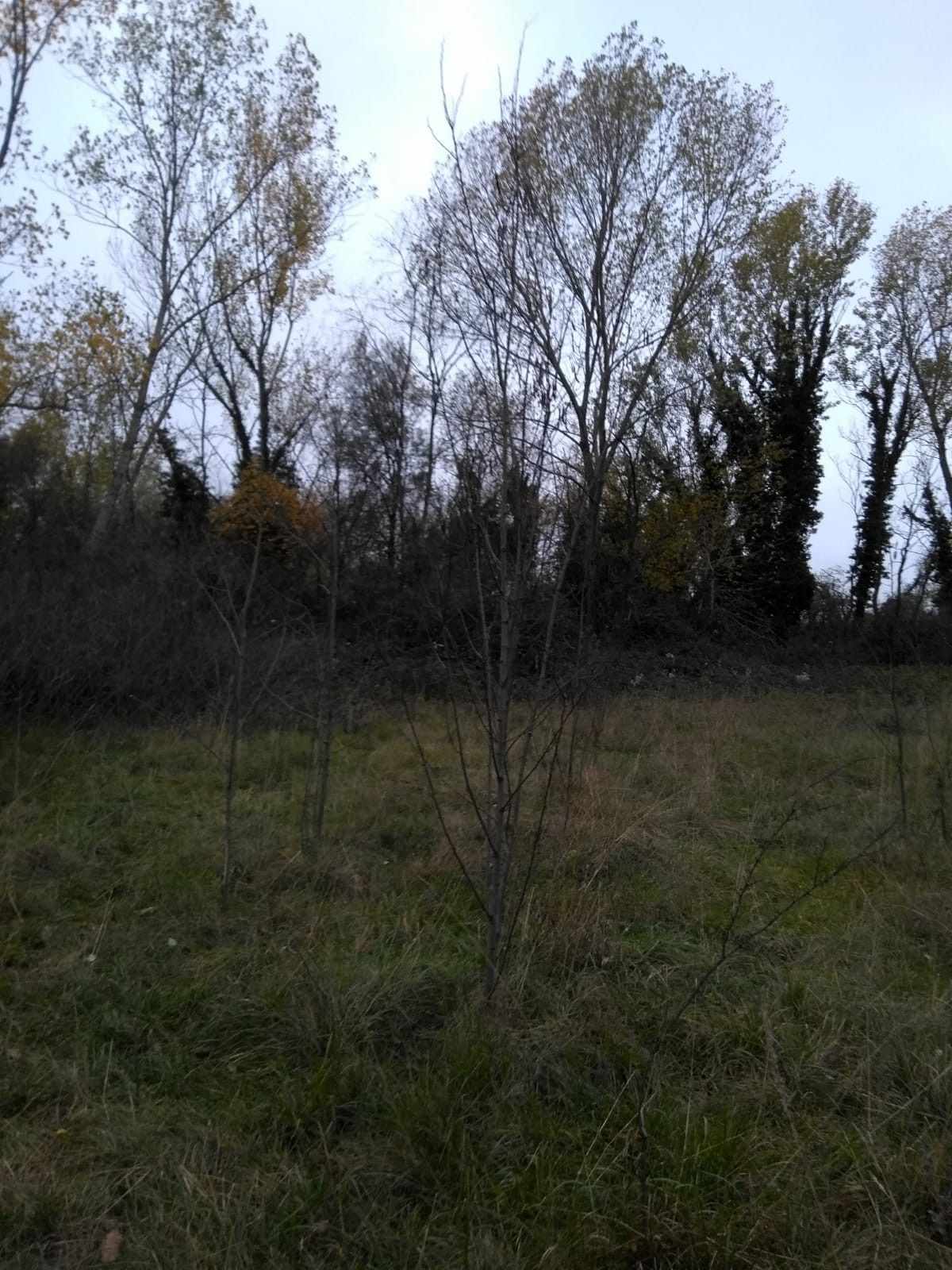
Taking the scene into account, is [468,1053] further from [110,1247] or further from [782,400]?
[782,400]

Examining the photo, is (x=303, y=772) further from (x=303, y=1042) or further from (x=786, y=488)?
(x=786, y=488)

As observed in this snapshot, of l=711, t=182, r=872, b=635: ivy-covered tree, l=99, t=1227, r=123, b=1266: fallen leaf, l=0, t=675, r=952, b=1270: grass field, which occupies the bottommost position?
l=99, t=1227, r=123, b=1266: fallen leaf

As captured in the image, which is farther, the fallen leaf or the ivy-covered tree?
the ivy-covered tree

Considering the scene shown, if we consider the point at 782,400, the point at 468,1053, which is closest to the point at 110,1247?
the point at 468,1053

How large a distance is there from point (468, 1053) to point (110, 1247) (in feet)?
3.71

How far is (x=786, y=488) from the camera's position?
22.2 m

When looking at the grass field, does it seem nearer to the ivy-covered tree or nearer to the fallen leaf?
the fallen leaf

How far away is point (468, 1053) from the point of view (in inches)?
116

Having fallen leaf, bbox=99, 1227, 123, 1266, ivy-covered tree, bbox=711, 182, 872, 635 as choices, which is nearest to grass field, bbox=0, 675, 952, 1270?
fallen leaf, bbox=99, 1227, 123, 1266

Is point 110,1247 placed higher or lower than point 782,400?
lower

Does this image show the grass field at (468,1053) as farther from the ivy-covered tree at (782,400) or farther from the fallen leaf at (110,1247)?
the ivy-covered tree at (782,400)

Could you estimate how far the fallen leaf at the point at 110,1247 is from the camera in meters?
2.24

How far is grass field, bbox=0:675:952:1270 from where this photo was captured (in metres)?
2.33

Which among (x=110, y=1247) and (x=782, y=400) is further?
(x=782, y=400)
